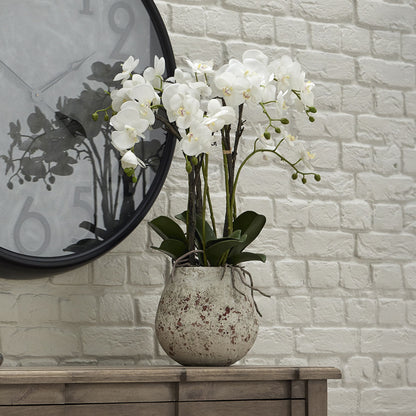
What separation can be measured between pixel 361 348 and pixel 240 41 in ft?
3.27

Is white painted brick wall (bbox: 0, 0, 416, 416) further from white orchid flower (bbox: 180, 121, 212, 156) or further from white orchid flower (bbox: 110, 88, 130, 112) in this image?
white orchid flower (bbox: 180, 121, 212, 156)

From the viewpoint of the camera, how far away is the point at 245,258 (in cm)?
185

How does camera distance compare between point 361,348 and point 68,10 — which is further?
point 361,348

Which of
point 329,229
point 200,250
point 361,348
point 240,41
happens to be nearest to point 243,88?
point 200,250

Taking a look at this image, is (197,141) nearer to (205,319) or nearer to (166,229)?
(166,229)

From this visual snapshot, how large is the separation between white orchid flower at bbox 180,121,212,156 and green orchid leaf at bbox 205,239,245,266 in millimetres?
225

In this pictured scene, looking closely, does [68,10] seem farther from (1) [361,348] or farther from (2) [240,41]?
(1) [361,348]

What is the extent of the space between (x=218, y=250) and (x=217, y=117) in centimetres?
31

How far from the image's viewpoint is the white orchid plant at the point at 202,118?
1742mm

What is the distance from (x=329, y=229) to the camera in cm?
233

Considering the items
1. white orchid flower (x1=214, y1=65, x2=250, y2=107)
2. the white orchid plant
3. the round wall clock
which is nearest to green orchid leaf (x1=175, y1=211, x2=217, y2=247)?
the white orchid plant

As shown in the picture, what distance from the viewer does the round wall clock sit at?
1.91 m

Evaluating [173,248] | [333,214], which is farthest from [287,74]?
[333,214]

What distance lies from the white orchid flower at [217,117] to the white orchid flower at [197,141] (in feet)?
0.05
